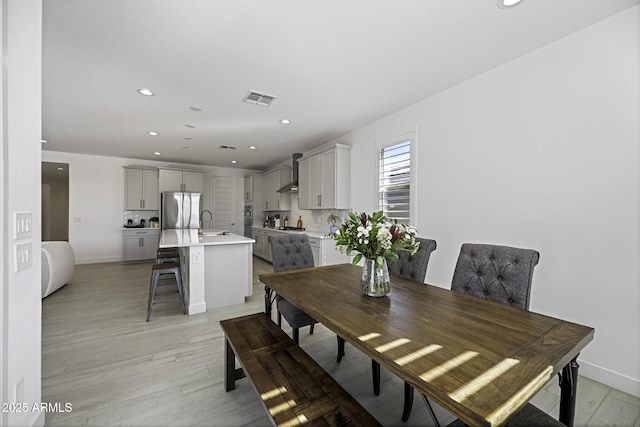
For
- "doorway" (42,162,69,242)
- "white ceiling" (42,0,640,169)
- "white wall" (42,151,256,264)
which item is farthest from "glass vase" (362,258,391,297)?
"doorway" (42,162,69,242)

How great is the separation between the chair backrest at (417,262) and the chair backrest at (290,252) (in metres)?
0.94

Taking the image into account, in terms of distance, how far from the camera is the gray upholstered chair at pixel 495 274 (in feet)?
4.99

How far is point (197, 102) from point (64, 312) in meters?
3.04

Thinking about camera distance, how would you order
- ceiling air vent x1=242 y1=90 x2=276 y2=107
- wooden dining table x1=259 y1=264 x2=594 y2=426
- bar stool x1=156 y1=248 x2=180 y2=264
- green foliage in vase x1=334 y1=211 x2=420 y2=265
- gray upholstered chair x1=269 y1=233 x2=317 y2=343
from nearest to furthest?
wooden dining table x1=259 y1=264 x2=594 y2=426 → green foliage in vase x1=334 y1=211 x2=420 y2=265 → gray upholstered chair x1=269 y1=233 x2=317 y2=343 → ceiling air vent x1=242 y1=90 x2=276 y2=107 → bar stool x1=156 y1=248 x2=180 y2=264

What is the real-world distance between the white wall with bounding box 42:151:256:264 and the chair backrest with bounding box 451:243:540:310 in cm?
762

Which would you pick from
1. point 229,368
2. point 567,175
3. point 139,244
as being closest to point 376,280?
point 229,368

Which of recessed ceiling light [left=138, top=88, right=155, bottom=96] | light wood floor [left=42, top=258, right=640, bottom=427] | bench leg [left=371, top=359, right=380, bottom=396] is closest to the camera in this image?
light wood floor [left=42, top=258, right=640, bottom=427]

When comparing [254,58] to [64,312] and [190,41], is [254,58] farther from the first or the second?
[64,312]

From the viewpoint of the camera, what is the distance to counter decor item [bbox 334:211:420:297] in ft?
4.89

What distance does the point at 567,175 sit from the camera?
2.05 meters

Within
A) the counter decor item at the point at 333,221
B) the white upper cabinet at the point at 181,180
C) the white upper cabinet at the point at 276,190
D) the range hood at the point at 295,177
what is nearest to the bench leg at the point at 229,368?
the counter decor item at the point at 333,221

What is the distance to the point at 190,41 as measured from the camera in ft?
6.84

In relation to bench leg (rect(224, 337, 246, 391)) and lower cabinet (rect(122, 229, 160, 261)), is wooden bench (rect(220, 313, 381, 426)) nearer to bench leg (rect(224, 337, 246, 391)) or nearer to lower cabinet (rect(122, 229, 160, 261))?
bench leg (rect(224, 337, 246, 391))

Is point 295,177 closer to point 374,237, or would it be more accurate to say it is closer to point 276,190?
point 276,190
